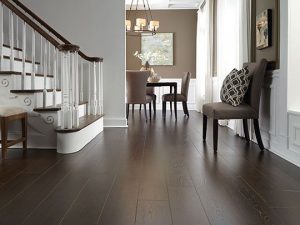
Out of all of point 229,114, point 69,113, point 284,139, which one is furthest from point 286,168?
point 69,113

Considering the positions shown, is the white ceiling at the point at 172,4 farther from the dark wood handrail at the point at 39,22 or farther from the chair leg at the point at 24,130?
the chair leg at the point at 24,130

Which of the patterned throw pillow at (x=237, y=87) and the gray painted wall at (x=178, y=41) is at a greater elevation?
the gray painted wall at (x=178, y=41)

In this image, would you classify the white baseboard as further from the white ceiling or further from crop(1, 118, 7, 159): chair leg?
the white ceiling

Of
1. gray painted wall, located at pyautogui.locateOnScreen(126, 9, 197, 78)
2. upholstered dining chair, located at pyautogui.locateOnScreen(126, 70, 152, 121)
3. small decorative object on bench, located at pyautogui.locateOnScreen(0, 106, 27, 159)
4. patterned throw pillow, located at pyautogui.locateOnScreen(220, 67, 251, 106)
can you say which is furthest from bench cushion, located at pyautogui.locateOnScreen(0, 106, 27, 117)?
gray painted wall, located at pyautogui.locateOnScreen(126, 9, 197, 78)

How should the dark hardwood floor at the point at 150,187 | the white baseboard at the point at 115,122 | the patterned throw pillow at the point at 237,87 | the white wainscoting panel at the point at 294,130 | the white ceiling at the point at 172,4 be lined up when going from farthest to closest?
the white ceiling at the point at 172,4 → the white baseboard at the point at 115,122 → the patterned throw pillow at the point at 237,87 → the white wainscoting panel at the point at 294,130 → the dark hardwood floor at the point at 150,187

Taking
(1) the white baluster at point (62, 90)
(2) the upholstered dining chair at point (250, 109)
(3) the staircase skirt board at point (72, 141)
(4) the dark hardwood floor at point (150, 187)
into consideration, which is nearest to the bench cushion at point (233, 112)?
(2) the upholstered dining chair at point (250, 109)

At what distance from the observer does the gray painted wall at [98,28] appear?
550 centimetres

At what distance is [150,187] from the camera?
2260 millimetres

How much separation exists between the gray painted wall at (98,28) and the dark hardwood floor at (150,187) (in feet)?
6.71

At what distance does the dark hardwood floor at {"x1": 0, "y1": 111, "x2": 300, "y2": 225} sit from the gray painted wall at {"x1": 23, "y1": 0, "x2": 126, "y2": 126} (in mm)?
2046

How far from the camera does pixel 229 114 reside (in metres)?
3.56

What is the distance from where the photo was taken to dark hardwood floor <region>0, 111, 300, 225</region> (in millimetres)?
1752

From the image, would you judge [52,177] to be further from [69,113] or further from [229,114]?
[229,114]

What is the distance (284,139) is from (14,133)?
2896mm
